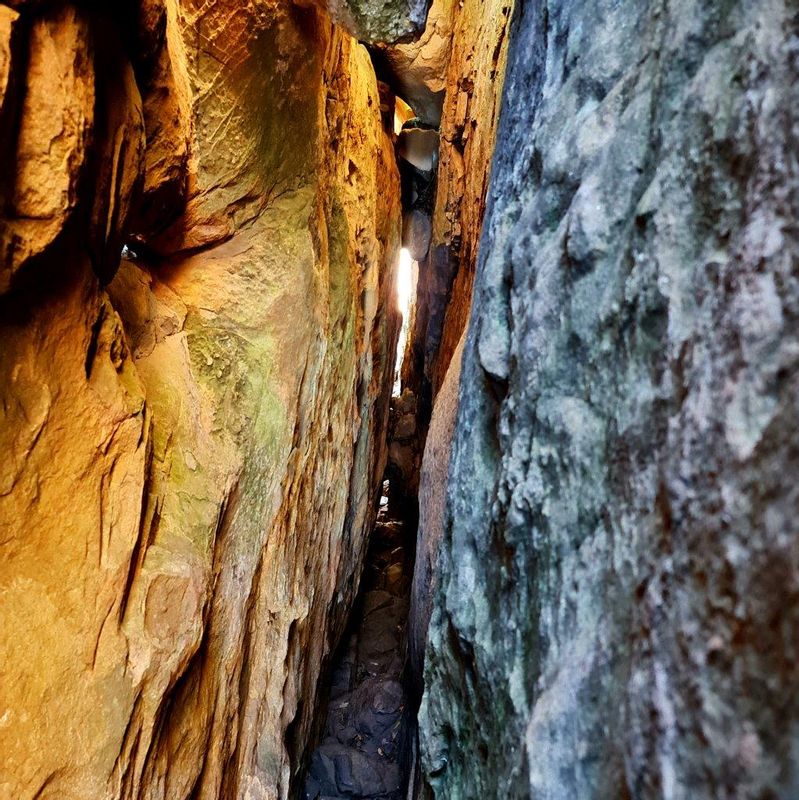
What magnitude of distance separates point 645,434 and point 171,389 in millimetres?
3102

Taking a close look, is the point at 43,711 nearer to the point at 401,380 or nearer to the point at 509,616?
the point at 509,616

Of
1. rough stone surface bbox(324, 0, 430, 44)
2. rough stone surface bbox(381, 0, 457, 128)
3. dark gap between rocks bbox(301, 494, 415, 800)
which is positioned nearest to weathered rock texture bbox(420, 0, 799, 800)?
rough stone surface bbox(324, 0, 430, 44)

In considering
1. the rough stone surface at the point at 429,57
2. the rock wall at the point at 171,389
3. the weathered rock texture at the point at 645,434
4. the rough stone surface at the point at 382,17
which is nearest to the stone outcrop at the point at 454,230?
the rough stone surface at the point at 429,57

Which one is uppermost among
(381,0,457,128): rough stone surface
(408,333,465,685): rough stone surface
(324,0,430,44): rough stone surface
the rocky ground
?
(381,0,457,128): rough stone surface

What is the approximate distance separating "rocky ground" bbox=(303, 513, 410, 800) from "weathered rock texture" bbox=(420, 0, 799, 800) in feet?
11.6

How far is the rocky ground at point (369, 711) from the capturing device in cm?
534

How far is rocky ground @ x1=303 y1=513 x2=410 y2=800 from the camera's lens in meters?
5.34

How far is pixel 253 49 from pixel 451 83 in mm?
4232

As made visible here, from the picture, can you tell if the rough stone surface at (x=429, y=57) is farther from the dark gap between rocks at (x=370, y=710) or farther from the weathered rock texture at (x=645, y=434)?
the dark gap between rocks at (x=370, y=710)

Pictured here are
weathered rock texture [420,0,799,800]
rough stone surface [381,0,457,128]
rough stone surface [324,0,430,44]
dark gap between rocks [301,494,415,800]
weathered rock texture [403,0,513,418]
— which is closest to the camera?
weathered rock texture [420,0,799,800]

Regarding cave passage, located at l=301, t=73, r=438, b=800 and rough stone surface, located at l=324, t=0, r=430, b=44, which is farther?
cave passage, located at l=301, t=73, r=438, b=800

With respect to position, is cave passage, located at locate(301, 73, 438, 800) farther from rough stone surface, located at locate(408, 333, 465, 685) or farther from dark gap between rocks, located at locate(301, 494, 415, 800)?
rough stone surface, located at locate(408, 333, 465, 685)

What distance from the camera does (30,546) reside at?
2.60m

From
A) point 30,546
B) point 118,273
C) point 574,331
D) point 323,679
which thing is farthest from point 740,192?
point 323,679
